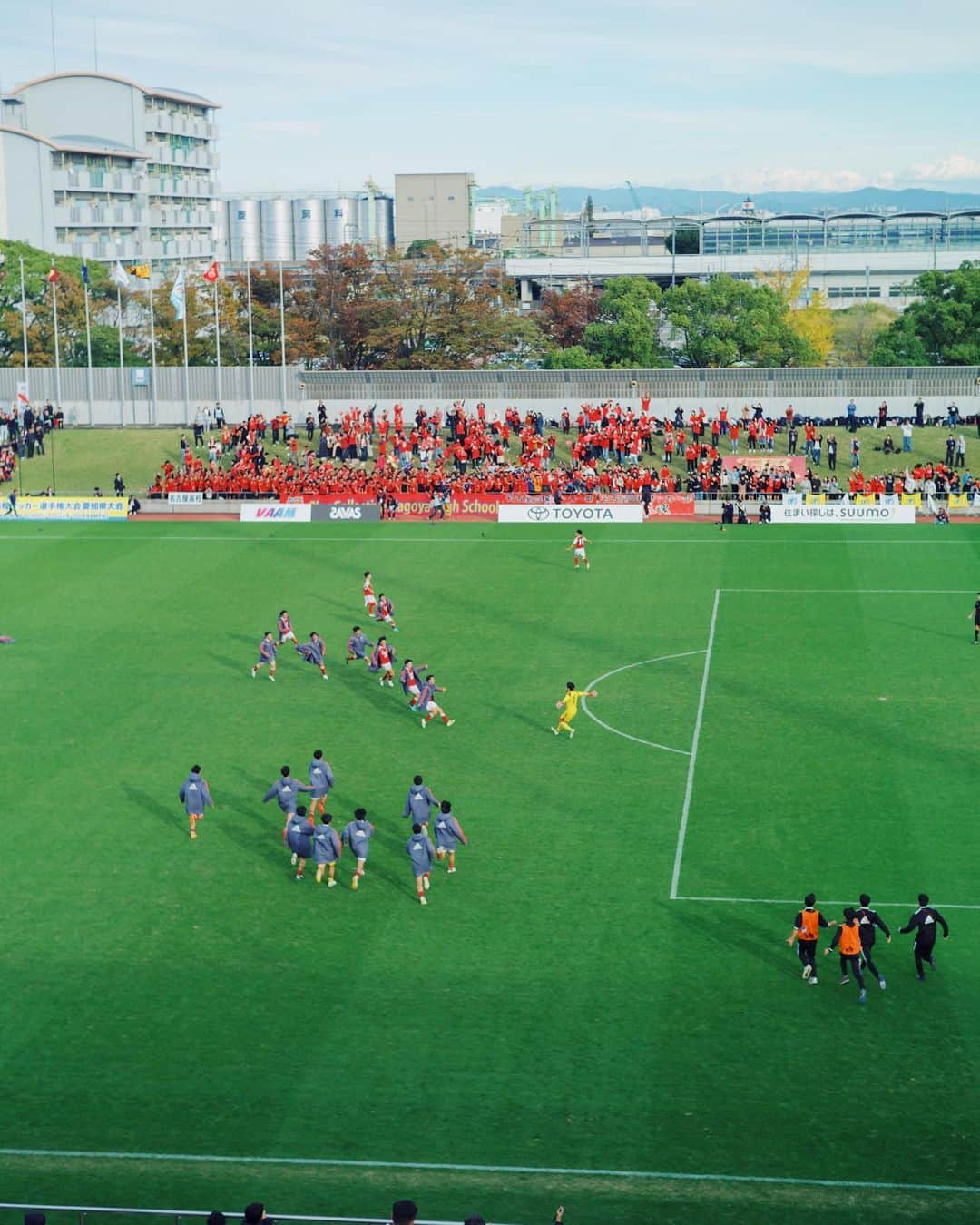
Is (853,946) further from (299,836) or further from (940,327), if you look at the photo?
(940,327)

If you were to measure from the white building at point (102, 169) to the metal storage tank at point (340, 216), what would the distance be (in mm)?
39146

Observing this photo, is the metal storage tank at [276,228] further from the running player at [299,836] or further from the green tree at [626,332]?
the running player at [299,836]

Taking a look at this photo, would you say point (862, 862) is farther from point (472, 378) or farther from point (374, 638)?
point (472, 378)

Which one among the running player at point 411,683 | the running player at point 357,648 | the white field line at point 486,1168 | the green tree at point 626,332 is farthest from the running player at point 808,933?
the green tree at point 626,332

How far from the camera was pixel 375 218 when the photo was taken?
19362cm

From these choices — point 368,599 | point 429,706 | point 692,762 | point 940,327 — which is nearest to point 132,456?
point 368,599

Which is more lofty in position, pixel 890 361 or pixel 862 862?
pixel 890 361

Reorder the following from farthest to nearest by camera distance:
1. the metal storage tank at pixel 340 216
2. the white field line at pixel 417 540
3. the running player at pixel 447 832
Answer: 1. the metal storage tank at pixel 340 216
2. the white field line at pixel 417 540
3. the running player at pixel 447 832

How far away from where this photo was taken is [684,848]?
1028 inches

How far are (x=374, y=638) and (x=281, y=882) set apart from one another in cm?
1724

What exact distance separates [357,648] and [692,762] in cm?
1108

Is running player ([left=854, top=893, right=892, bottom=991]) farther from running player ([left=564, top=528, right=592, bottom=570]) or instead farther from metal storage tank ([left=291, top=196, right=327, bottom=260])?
metal storage tank ([left=291, top=196, right=327, bottom=260])

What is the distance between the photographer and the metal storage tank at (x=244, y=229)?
A: 18725cm

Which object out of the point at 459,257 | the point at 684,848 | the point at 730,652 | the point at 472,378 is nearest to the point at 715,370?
the point at 472,378
